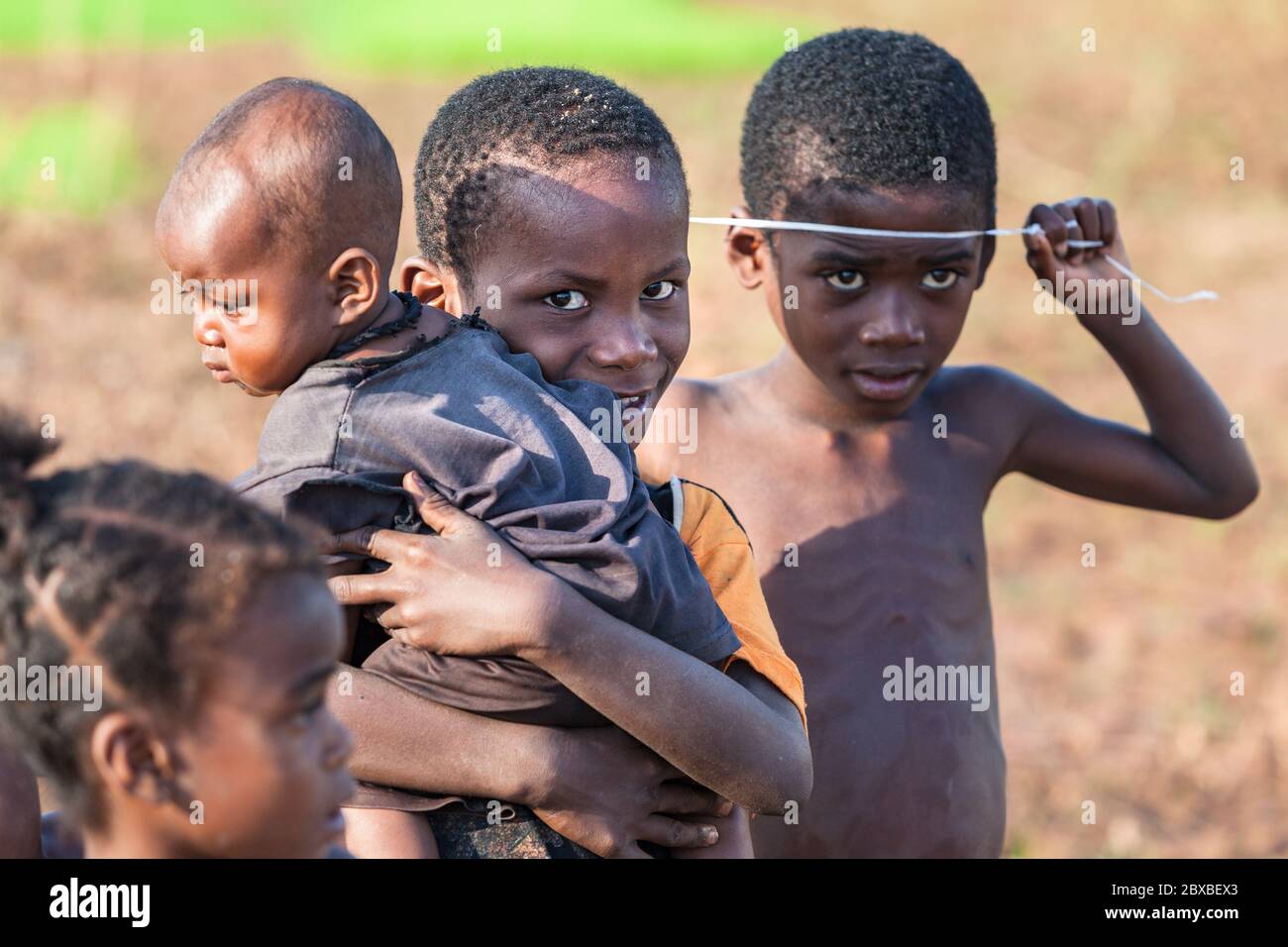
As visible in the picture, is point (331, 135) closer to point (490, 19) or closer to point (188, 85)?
point (188, 85)

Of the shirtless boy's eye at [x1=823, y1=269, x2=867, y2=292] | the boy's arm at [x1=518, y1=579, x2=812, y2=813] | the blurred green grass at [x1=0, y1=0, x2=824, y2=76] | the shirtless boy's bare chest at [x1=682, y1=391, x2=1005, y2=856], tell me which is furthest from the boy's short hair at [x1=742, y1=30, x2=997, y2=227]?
the blurred green grass at [x1=0, y1=0, x2=824, y2=76]

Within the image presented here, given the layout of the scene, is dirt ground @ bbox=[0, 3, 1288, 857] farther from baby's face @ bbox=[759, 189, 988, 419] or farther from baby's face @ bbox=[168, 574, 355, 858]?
baby's face @ bbox=[759, 189, 988, 419]

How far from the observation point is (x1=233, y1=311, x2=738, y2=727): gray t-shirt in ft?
6.72

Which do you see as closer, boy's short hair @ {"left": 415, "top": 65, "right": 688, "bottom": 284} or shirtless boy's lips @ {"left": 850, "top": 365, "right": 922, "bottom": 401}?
boy's short hair @ {"left": 415, "top": 65, "right": 688, "bottom": 284}

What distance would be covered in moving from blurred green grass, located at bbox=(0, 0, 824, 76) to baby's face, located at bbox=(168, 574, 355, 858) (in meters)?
13.1

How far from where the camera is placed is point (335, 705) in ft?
6.94

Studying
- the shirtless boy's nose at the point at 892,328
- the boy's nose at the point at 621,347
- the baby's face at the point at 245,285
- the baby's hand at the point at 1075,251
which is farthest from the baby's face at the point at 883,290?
the baby's face at the point at 245,285

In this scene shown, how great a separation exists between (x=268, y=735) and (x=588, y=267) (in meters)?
0.98

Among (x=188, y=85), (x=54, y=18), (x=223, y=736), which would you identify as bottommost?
(x=223, y=736)

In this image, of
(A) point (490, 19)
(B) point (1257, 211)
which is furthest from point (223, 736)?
(A) point (490, 19)

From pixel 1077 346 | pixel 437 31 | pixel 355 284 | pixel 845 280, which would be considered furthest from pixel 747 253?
pixel 437 31

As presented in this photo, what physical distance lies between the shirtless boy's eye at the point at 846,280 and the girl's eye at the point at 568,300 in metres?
0.81

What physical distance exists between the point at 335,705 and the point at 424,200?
0.92 metres

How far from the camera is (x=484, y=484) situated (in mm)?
2057
